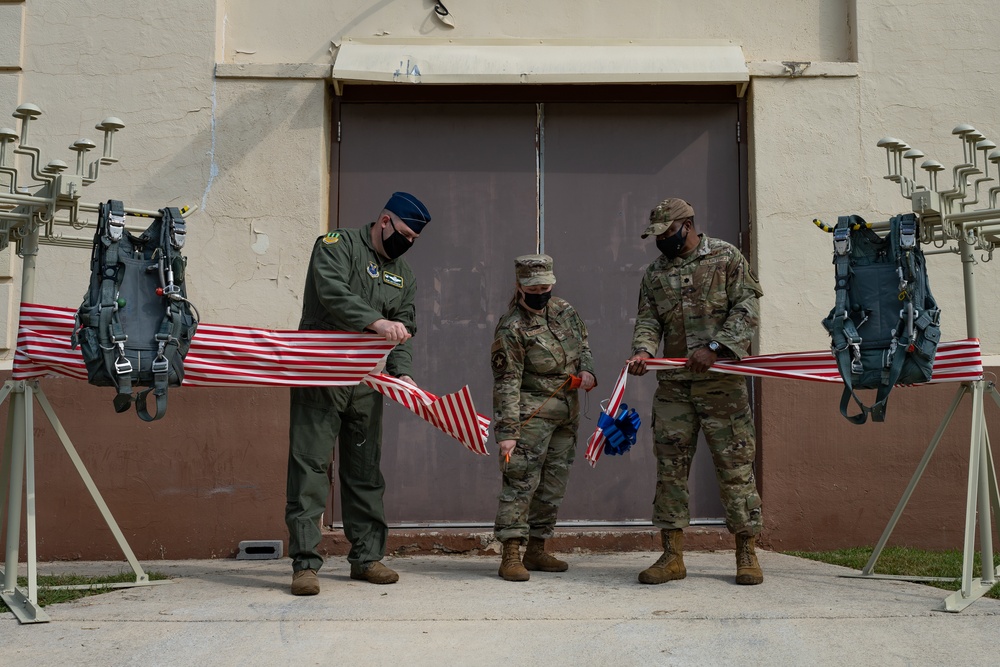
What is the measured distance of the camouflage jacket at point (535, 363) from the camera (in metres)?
6.01

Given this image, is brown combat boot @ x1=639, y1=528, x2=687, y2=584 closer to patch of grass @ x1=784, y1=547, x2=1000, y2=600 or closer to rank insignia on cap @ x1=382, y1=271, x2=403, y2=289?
patch of grass @ x1=784, y1=547, x2=1000, y2=600

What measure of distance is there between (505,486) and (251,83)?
3446 mm

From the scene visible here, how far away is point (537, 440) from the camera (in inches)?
237

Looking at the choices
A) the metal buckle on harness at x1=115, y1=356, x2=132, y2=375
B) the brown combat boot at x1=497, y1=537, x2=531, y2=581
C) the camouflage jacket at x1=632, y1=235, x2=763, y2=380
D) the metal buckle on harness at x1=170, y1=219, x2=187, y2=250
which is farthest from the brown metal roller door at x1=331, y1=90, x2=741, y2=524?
the metal buckle on harness at x1=115, y1=356, x2=132, y2=375

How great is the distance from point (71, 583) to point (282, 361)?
169 centimetres

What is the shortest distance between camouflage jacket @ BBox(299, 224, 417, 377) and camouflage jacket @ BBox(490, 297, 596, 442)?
0.56 m

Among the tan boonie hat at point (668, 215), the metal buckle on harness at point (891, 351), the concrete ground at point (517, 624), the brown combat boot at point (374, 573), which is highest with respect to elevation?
the tan boonie hat at point (668, 215)

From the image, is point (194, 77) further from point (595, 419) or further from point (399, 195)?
point (595, 419)


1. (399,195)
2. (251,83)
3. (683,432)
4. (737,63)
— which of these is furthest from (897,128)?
(251,83)

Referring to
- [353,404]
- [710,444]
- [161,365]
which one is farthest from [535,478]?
[161,365]

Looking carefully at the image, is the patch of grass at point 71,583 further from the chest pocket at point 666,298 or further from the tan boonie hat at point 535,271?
the chest pocket at point 666,298

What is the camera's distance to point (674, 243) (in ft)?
19.1

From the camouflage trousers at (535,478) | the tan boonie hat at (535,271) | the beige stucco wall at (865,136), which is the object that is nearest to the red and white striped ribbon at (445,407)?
the camouflage trousers at (535,478)

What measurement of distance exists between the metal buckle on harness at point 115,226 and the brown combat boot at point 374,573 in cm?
216
